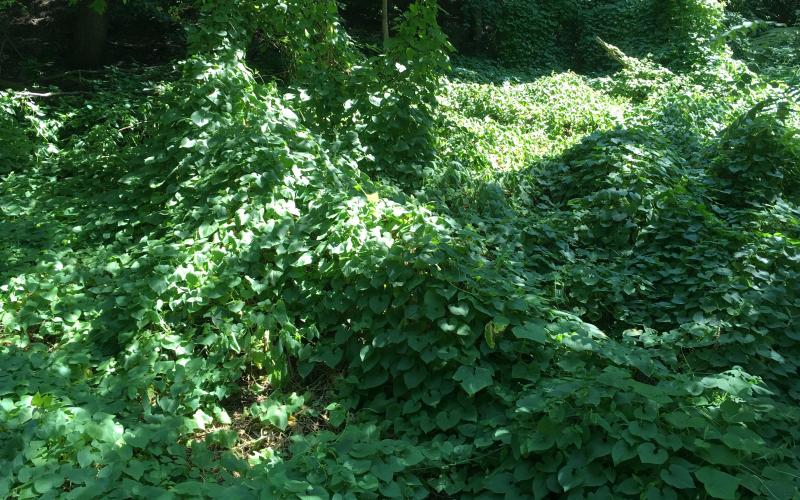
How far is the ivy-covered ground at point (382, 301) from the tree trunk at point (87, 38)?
3.59 meters

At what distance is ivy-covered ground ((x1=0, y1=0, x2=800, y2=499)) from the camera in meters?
2.45

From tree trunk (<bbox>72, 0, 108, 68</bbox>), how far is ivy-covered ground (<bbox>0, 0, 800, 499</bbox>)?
3.59 m

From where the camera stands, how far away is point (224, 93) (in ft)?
17.4

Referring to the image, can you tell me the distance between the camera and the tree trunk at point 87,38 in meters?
10.2

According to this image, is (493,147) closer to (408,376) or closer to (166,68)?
(408,376)

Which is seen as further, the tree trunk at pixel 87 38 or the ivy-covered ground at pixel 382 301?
the tree trunk at pixel 87 38

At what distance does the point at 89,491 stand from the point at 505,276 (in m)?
2.44

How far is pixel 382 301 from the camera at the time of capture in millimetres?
3416

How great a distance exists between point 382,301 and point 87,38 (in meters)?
9.19

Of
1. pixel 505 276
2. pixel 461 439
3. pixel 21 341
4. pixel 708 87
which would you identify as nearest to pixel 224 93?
pixel 21 341

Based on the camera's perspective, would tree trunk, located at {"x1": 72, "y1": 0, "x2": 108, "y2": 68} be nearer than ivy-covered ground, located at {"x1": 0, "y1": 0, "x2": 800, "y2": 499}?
No

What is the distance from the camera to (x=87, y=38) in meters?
10.3

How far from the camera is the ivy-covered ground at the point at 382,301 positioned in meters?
2.45

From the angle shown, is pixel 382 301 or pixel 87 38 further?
pixel 87 38
